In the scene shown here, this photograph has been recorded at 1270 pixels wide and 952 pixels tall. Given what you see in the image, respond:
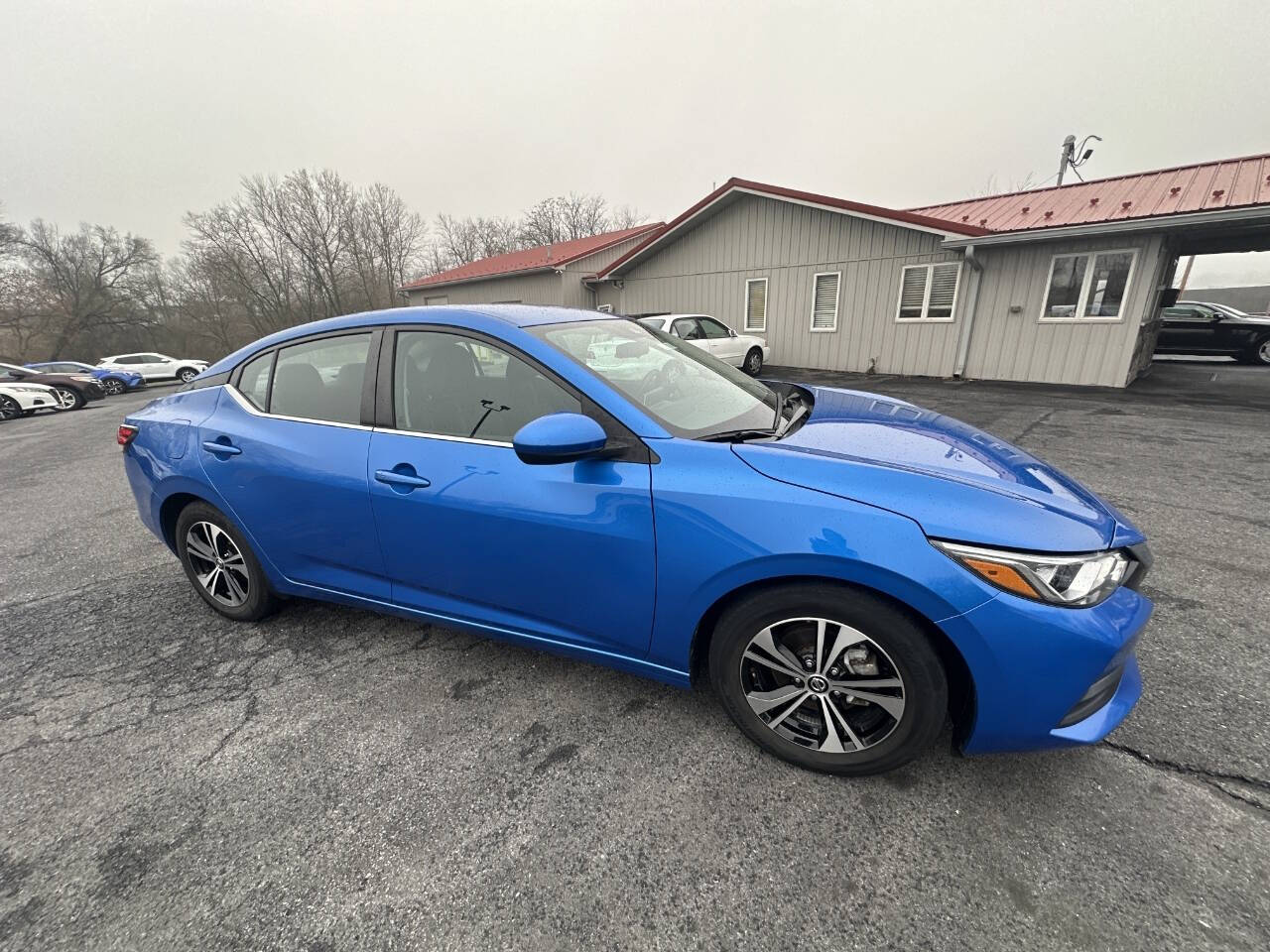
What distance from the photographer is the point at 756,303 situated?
1354 centimetres

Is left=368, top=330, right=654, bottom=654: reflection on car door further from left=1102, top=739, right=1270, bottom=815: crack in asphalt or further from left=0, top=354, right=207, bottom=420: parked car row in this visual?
left=0, top=354, right=207, bottom=420: parked car row

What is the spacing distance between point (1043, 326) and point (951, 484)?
10.8 metres

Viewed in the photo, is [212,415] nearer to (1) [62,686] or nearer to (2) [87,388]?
(1) [62,686]

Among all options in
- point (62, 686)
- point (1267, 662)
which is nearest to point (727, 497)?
point (1267, 662)

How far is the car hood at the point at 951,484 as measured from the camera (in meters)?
1.50

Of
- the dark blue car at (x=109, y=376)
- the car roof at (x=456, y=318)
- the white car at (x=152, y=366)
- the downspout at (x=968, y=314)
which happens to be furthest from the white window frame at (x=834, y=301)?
the dark blue car at (x=109, y=376)

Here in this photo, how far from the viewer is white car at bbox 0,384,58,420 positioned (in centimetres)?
1345

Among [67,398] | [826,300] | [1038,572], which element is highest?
[826,300]

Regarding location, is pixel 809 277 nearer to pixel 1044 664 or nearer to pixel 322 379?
pixel 322 379

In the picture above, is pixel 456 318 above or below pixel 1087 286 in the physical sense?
below

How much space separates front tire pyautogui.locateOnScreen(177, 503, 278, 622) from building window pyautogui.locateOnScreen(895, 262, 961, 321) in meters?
12.0

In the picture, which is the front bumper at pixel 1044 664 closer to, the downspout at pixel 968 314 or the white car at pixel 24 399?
the downspout at pixel 968 314

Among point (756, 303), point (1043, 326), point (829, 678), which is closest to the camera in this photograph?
point (829, 678)

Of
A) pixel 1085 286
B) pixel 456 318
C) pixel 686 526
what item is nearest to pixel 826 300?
pixel 1085 286
